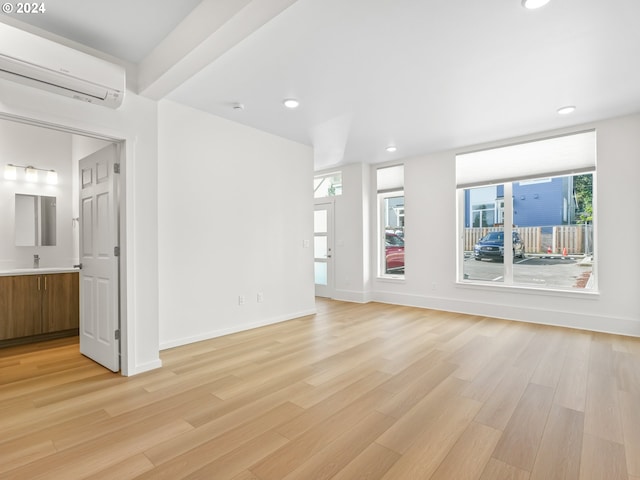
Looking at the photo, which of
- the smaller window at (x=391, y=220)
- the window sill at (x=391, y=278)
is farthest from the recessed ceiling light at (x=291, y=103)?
the window sill at (x=391, y=278)

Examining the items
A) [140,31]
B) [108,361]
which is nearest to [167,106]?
[140,31]

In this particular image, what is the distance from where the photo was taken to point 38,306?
3.89m

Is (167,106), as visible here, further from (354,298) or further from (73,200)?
(354,298)

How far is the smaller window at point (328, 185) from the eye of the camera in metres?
7.00

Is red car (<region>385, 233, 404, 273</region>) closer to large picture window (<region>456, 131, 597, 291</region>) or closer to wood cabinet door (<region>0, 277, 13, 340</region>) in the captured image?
large picture window (<region>456, 131, 597, 291</region>)

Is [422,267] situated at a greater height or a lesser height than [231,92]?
lesser

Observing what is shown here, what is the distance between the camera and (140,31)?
2.50 metres

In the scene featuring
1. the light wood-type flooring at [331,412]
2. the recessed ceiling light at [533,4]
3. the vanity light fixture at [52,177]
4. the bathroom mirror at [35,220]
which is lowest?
the light wood-type flooring at [331,412]

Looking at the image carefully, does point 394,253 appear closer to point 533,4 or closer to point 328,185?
point 328,185

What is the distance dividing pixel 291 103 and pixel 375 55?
1.21 metres

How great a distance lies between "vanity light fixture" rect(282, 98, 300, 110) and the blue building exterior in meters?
3.47

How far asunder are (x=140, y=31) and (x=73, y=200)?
3.32 metres

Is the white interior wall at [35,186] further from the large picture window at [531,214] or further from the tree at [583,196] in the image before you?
the tree at [583,196]

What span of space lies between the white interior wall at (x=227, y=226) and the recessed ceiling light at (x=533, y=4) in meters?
3.31
